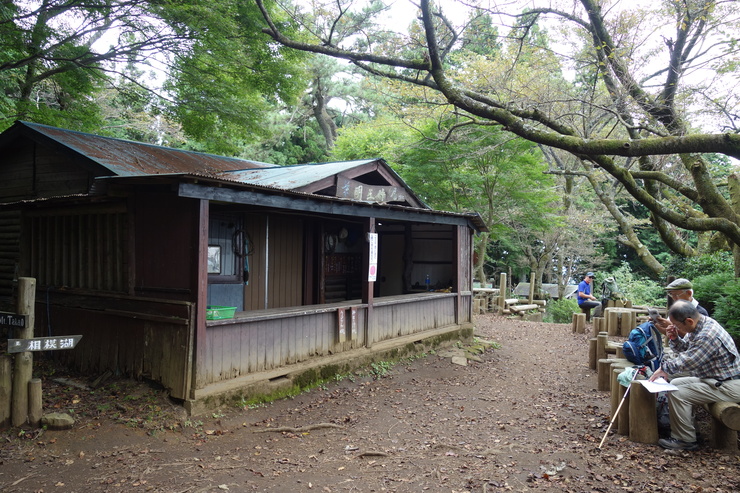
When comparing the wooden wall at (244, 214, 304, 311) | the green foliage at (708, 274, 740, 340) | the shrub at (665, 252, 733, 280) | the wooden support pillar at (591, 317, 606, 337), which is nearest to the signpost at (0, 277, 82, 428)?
the wooden wall at (244, 214, 304, 311)

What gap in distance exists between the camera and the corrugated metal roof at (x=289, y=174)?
30.4 feet

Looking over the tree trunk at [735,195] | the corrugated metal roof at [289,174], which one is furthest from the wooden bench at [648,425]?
the tree trunk at [735,195]

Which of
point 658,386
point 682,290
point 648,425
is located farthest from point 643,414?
point 682,290

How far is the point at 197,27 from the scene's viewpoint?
10.7 meters

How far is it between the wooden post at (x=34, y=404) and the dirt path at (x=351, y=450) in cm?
22

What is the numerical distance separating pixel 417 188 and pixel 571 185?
9.29m

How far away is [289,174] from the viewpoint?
1028 cm

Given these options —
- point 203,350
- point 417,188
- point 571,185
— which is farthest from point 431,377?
point 571,185

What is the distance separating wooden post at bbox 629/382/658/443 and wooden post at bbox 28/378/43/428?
679 cm

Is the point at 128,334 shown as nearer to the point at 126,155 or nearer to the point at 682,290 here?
the point at 126,155

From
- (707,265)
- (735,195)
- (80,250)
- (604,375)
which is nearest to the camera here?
(80,250)

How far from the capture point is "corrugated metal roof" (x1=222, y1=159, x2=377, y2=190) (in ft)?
30.4

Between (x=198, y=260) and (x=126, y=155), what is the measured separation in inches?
148

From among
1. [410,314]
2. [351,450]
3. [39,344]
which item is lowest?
[351,450]
